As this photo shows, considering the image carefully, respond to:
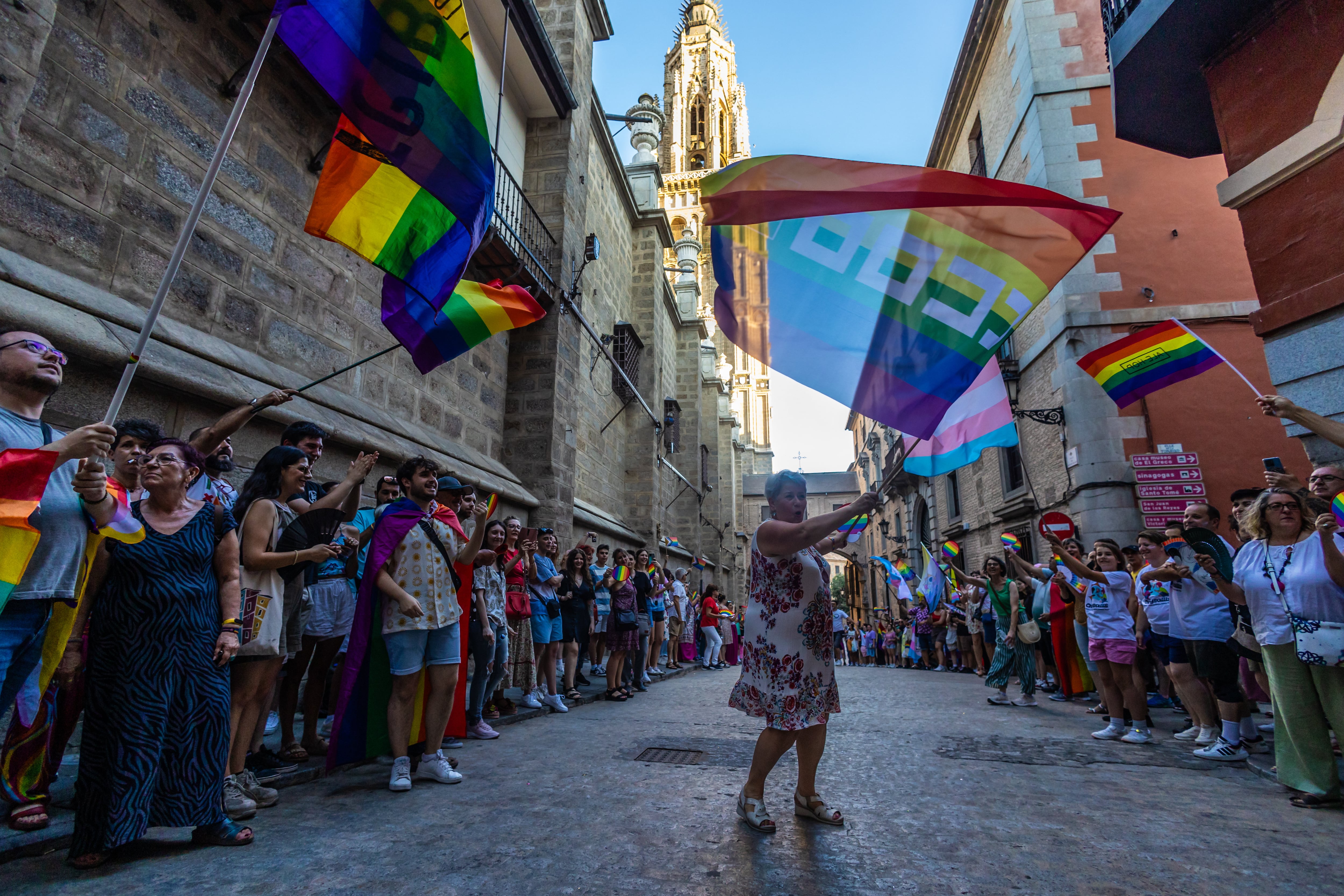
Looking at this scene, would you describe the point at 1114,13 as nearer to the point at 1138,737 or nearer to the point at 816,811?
the point at 1138,737

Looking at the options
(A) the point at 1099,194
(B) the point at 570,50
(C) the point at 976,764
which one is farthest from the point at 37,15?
(A) the point at 1099,194

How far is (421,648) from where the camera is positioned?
3676 mm

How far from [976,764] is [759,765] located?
7.15 feet

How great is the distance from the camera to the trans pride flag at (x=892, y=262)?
12.3ft

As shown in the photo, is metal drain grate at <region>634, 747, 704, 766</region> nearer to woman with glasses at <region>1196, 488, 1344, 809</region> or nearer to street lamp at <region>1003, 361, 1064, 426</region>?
woman with glasses at <region>1196, 488, 1344, 809</region>

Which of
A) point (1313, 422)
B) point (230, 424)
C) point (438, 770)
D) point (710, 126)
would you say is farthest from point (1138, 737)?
point (710, 126)

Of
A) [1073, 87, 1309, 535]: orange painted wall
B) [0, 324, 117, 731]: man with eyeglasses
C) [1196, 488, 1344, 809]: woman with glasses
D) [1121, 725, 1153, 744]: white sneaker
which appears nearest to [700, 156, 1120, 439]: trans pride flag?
[1196, 488, 1344, 809]: woman with glasses

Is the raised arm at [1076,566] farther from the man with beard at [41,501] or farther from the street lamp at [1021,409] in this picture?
the man with beard at [41,501]

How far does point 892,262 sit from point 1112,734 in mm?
4451

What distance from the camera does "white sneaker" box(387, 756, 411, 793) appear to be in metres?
3.46

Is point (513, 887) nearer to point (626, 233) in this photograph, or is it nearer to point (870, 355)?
point (870, 355)

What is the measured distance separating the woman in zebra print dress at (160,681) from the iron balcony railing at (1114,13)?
9.13m

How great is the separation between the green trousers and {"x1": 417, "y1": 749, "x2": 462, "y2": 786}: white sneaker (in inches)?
177

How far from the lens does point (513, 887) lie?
228cm
